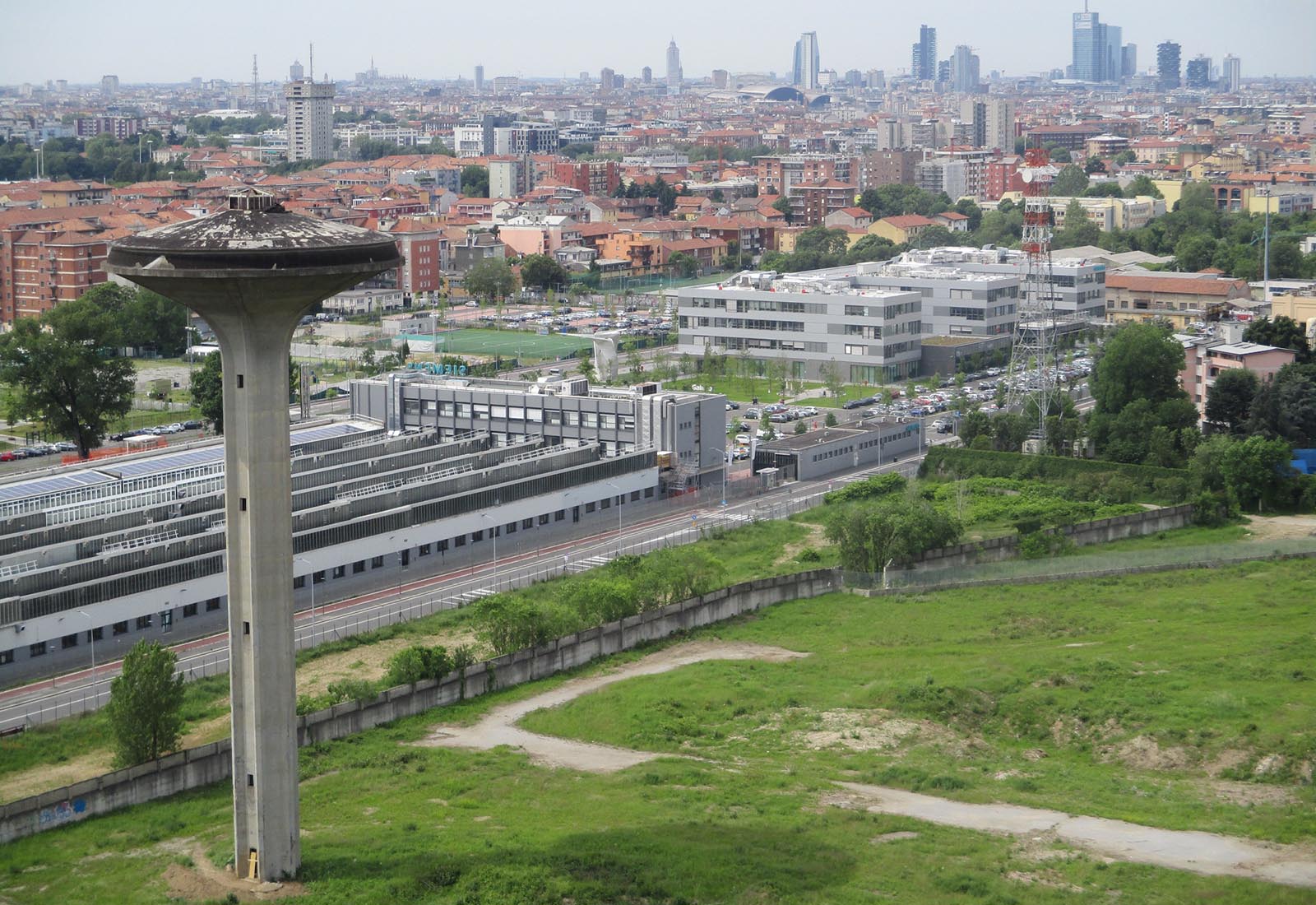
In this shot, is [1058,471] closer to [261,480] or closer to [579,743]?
[579,743]

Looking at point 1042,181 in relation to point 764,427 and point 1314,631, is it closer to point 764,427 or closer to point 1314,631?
point 764,427

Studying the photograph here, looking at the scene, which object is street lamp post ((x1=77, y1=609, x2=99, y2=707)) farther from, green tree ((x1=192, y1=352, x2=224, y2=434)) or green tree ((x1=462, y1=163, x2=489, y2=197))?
green tree ((x1=462, y1=163, x2=489, y2=197))

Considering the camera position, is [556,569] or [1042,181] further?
[1042,181]

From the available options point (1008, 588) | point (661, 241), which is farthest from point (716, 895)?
point (661, 241)

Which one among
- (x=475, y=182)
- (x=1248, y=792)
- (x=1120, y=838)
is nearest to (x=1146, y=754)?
(x=1248, y=792)

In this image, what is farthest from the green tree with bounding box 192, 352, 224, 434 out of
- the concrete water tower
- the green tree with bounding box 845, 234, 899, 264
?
the green tree with bounding box 845, 234, 899, 264
